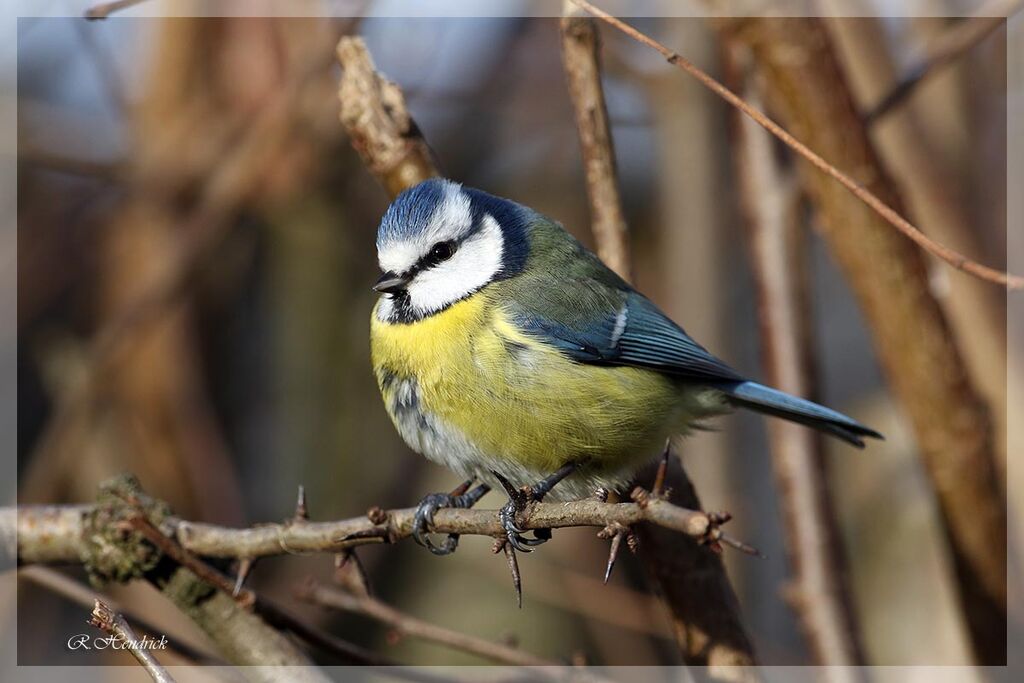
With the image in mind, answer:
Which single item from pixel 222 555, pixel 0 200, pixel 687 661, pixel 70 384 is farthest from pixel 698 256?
pixel 0 200

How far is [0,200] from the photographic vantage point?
3.27 m

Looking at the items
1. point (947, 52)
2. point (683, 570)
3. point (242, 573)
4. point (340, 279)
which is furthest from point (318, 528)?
point (340, 279)

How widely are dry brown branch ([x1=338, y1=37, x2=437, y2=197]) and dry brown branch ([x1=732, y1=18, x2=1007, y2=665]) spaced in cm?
61

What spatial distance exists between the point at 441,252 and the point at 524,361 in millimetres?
316

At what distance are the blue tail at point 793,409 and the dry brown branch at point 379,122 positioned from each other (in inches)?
28.0

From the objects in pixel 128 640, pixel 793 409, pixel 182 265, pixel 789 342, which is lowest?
pixel 128 640

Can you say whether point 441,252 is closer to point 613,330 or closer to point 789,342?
point 613,330

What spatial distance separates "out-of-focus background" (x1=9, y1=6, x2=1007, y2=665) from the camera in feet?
9.02

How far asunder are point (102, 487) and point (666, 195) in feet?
5.58

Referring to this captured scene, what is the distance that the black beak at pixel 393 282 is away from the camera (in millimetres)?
1911

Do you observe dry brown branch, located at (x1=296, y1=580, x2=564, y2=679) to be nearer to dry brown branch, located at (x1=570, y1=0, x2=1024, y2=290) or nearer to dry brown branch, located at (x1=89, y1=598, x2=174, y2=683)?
dry brown branch, located at (x1=89, y1=598, x2=174, y2=683)

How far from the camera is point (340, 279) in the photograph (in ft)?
11.5

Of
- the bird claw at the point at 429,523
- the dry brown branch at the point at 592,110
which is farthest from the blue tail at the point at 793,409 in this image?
the bird claw at the point at 429,523

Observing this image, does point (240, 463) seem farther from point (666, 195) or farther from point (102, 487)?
point (102, 487)
